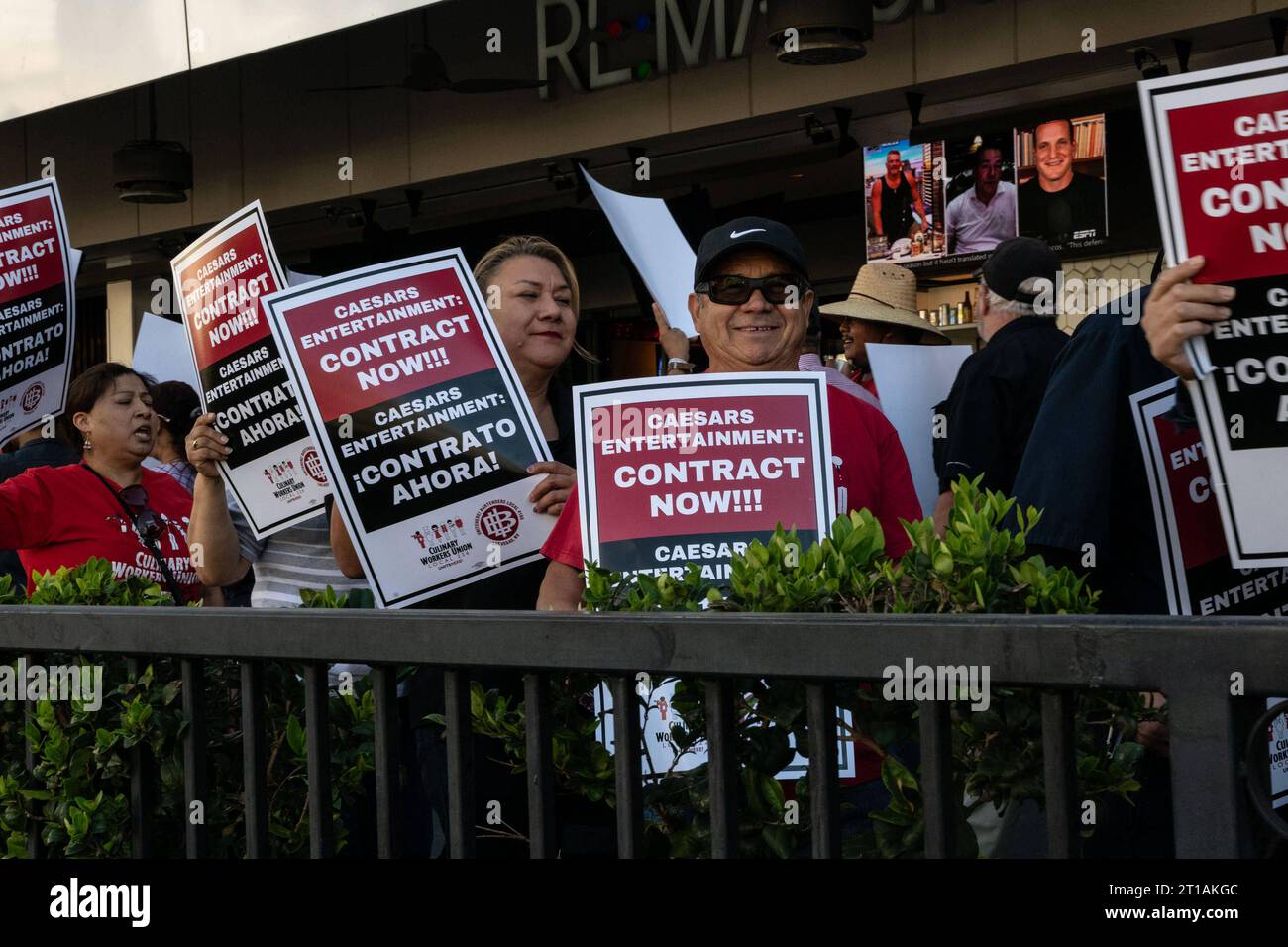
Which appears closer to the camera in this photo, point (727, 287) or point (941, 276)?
point (727, 287)

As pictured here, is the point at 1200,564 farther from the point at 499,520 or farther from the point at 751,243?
the point at 499,520

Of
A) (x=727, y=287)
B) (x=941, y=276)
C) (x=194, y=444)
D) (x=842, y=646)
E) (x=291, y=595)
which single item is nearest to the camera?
(x=842, y=646)

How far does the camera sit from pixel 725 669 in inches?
65.7

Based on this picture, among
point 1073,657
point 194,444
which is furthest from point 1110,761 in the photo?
point 194,444

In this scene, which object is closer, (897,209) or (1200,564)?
(1200,564)

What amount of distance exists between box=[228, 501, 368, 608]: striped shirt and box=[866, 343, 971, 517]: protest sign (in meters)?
1.44

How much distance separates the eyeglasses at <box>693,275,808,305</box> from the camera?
3.04 metres

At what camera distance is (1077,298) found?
8406 mm

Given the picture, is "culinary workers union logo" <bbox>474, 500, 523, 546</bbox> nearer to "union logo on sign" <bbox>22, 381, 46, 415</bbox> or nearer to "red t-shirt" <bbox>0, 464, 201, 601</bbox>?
"red t-shirt" <bbox>0, 464, 201, 601</bbox>

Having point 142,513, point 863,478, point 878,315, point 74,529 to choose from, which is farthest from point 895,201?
point 863,478

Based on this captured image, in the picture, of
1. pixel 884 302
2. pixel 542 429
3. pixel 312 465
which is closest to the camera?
pixel 542 429

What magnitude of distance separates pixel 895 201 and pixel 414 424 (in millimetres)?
6393
